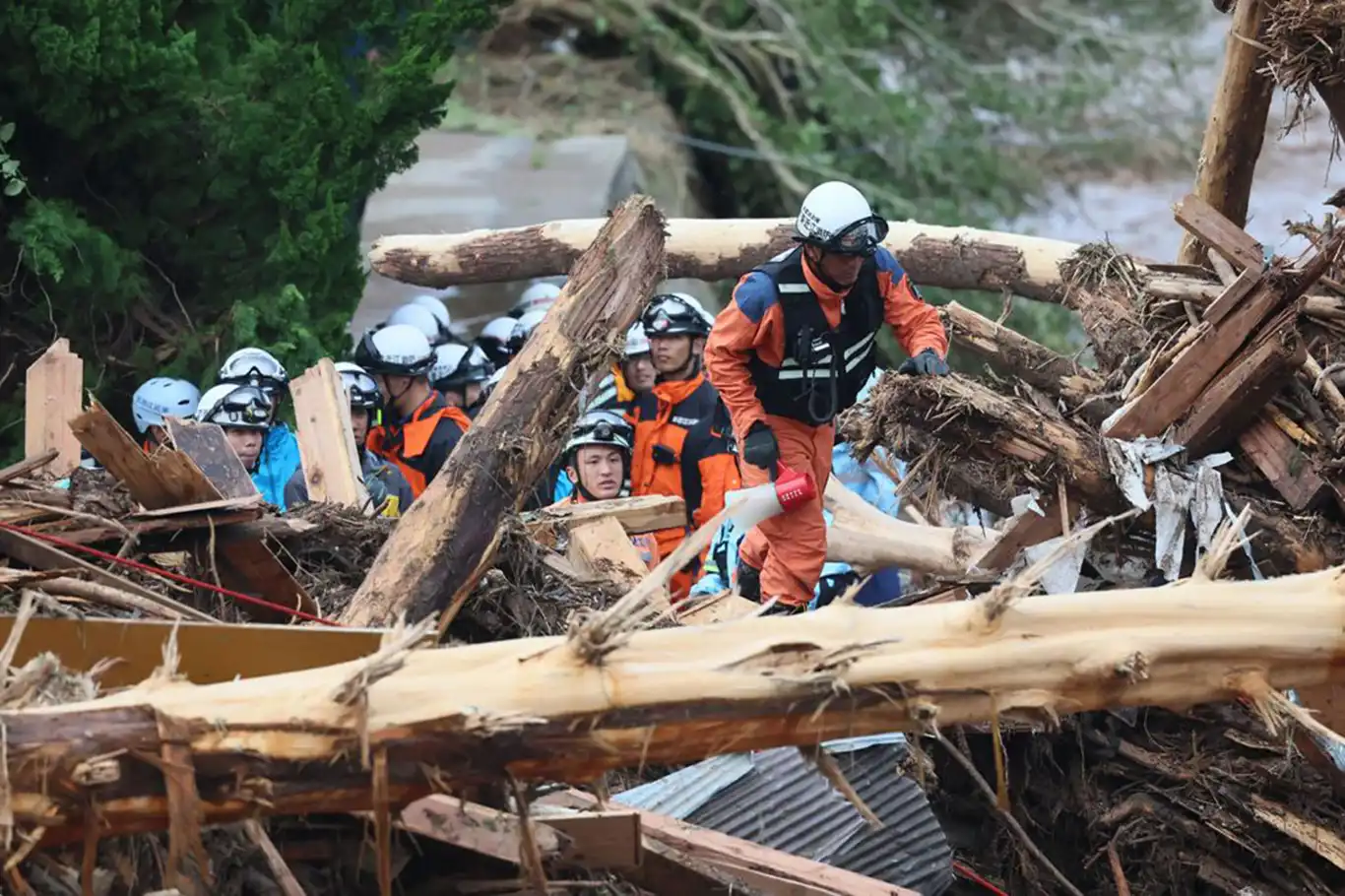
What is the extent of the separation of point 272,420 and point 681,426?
2085 mm

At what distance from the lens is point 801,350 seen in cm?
717

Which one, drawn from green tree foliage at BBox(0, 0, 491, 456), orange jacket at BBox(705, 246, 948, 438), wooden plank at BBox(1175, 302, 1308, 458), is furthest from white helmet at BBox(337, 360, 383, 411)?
wooden plank at BBox(1175, 302, 1308, 458)

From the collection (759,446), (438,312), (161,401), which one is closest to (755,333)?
(759,446)

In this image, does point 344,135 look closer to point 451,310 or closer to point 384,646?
point 451,310

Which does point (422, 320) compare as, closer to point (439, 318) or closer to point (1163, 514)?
point (439, 318)

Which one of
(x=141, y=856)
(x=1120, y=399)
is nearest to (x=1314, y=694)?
(x=1120, y=399)

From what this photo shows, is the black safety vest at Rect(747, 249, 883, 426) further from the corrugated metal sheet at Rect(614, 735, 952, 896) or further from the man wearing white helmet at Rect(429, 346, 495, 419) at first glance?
the man wearing white helmet at Rect(429, 346, 495, 419)

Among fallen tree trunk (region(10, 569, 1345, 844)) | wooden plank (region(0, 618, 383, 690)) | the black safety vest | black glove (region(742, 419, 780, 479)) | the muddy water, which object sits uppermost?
fallen tree trunk (region(10, 569, 1345, 844))

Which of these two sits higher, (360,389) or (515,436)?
(515,436)

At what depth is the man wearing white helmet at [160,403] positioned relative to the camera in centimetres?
860

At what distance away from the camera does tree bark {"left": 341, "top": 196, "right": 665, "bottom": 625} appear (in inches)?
215

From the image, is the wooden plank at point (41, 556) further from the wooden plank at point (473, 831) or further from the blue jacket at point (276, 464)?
the blue jacket at point (276, 464)

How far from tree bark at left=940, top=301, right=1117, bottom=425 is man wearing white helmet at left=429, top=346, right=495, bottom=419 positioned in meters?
3.39

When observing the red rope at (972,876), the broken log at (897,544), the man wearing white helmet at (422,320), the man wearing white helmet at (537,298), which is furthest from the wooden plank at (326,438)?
the man wearing white helmet at (537,298)
